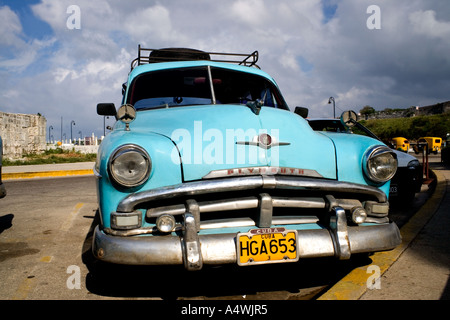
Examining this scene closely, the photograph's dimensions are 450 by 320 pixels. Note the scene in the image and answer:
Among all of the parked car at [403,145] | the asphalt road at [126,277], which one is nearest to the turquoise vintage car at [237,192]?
the asphalt road at [126,277]

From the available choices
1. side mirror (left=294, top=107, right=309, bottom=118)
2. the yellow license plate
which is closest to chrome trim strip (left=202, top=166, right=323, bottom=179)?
the yellow license plate

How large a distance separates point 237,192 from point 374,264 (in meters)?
1.40

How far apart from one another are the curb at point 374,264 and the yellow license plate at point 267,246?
1.30ft

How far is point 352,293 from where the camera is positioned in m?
2.26

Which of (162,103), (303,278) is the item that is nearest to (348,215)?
(303,278)

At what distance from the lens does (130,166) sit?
217 centimetres

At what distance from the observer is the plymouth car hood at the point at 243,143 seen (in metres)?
2.23

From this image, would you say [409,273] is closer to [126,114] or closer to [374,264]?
[374,264]

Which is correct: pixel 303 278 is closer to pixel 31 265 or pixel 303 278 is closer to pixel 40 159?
pixel 31 265

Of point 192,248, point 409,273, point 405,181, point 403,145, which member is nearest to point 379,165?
point 409,273

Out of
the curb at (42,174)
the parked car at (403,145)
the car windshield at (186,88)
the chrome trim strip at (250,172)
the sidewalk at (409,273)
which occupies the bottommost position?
the sidewalk at (409,273)

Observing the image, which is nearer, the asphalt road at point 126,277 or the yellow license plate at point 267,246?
the yellow license plate at point 267,246

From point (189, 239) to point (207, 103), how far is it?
1.59 meters

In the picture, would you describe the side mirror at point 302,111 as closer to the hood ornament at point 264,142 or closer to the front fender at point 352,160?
the front fender at point 352,160
